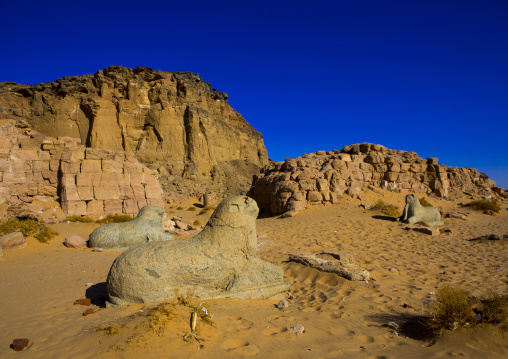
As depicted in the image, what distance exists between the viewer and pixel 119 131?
3250 cm

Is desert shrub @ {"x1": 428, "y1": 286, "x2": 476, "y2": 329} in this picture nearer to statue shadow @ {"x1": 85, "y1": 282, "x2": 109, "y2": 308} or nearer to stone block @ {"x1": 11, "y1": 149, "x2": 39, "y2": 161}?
statue shadow @ {"x1": 85, "y1": 282, "x2": 109, "y2": 308}

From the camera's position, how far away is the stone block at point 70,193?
10641 millimetres

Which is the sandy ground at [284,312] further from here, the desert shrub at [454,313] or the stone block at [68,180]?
the stone block at [68,180]

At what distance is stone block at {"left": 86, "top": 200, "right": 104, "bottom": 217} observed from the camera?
1084cm

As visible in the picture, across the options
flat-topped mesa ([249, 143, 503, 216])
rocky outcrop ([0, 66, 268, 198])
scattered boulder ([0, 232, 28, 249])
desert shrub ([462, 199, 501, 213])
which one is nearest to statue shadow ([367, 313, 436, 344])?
scattered boulder ([0, 232, 28, 249])

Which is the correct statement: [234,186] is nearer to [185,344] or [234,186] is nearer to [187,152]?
[187,152]

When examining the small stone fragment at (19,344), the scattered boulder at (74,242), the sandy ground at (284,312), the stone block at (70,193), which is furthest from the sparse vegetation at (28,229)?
the small stone fragment at (19,344)

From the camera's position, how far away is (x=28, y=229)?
7566 millimetres

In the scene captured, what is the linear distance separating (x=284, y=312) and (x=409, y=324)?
1383mm

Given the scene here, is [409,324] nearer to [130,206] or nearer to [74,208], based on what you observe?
[130,206]

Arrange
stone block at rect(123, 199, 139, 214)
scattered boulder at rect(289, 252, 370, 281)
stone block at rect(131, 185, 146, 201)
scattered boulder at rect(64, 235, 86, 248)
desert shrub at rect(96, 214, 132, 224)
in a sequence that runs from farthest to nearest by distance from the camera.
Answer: stone block at rect(131, 185, 146, 201) < stone block at rect(123, 199, 139, 214) < desert shrub at rect(96, 214, 132, 224) < scattered boulder at rect(64, 235, 86, 248) < scattered boulder at rect(289, 252, 370, 281)

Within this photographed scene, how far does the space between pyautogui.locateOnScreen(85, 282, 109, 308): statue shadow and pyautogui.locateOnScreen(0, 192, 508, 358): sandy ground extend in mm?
17

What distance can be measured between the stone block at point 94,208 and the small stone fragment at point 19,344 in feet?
30.1

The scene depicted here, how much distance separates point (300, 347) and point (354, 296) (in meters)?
1.90
